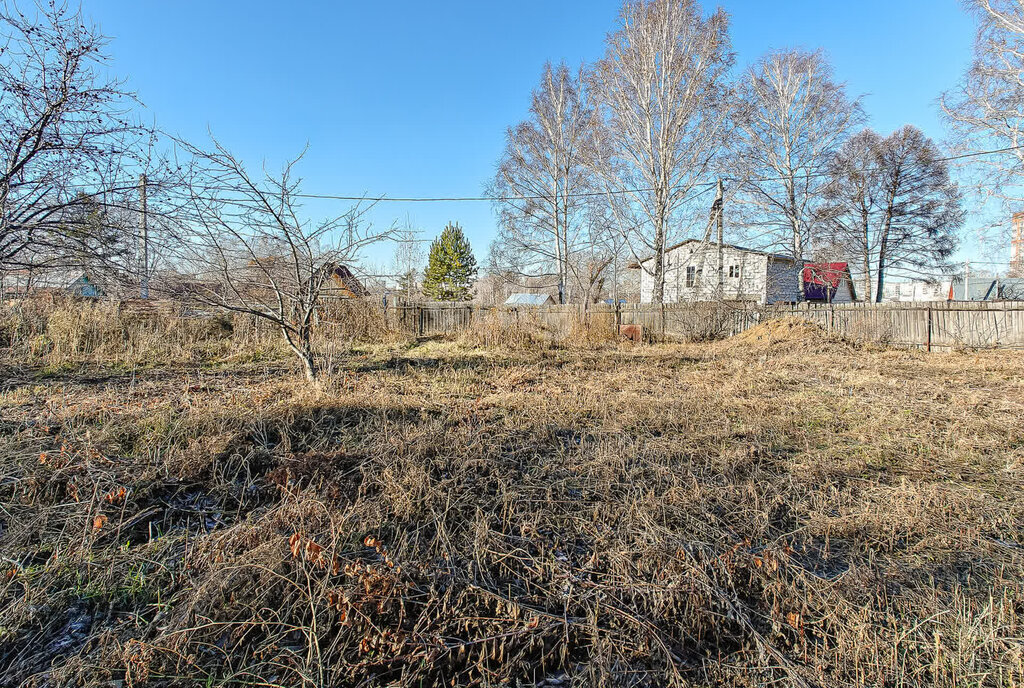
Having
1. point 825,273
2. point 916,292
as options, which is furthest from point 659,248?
point 916,292

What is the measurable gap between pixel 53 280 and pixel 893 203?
89.4 feet

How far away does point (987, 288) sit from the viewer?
77.0 ft

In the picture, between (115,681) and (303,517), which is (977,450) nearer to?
(303,517)

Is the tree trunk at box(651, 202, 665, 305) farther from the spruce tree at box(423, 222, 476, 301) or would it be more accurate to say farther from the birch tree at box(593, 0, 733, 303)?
the spruce tree at box(423, 222, 476, 301)

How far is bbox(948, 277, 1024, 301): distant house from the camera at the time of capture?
22.3m

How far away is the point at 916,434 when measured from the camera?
3.91m

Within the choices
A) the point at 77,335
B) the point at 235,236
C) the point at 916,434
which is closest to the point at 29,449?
the point at 235,236

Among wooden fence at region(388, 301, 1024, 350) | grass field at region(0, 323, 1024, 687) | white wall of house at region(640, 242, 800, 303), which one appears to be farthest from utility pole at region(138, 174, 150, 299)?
white wall of house at region(640, 242, 800, 303)

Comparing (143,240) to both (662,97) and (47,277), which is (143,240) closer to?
(47,277)

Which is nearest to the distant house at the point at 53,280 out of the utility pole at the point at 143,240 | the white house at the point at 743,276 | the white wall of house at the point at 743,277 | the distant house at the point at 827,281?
the utility pole at the point at 143,240

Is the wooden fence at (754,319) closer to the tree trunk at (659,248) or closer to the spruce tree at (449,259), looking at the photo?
the tree trunk at (659,248)

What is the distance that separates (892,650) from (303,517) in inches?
98.3

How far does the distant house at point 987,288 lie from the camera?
2231cm

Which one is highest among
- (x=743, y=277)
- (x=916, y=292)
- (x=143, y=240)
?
(x=743, y=277)
